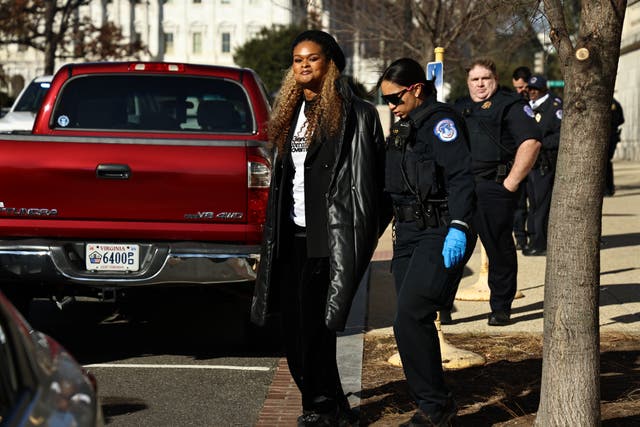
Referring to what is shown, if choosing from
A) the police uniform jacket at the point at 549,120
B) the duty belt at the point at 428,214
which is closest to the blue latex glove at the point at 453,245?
the duty belt at the point at 428,214

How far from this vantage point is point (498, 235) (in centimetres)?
882

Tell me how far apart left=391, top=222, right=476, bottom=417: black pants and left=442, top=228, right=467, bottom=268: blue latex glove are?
6cm

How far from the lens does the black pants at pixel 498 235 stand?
8750 mm

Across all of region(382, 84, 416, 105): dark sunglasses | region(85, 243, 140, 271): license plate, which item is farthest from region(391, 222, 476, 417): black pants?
region(85, 243, 140, 271): license plate

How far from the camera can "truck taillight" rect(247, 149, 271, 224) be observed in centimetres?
730

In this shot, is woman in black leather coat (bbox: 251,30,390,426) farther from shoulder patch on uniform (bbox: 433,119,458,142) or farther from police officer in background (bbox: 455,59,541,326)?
police officer in background (bbox: 455,59,541,326)

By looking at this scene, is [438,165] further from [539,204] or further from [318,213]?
[539,204]

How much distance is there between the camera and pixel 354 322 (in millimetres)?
8977

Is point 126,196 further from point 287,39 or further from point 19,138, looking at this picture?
point 287,39

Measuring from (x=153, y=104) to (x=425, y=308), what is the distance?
3677 millimetres

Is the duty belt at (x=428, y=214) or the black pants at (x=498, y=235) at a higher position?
the duty belt at (x=428, y=214)

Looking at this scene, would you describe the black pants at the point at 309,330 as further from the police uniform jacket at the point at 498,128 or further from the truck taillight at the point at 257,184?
the police uniform jacket at the point at 498,128

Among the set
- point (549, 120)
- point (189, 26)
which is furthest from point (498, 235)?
point (189, 26)

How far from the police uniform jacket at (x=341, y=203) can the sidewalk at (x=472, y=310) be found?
1.00m
